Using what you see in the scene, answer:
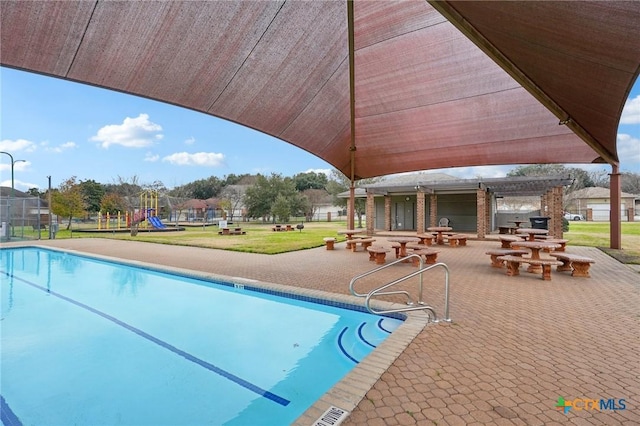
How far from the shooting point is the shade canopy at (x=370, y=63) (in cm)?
398

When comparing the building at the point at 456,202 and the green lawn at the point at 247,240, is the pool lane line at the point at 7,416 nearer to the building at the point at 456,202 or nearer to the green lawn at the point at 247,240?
the green lawn at the point at 247,240

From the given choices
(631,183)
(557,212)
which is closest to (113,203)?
(557,212)

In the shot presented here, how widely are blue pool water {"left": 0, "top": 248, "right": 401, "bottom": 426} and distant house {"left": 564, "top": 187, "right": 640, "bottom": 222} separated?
1690 inches

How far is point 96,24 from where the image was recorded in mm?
4258

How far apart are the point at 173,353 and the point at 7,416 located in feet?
5.68

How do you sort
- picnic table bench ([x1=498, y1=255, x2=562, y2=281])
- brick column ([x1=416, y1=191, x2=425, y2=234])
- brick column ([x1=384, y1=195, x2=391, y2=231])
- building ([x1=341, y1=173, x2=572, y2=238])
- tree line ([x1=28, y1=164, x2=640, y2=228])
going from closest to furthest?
picnic table bench ([x1=498, y1=255, x2=562, y2=281]), building ([x1=341, y1=173, x2=572, y2=238]), brick column ([x1=416, y1=191, x2=425, y2=234]), brick column ([x1=384, y1=195, x2=391, y2=231]), tree line ([x1=28, y1=164, x2=640, y2=228])

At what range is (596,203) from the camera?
43281 millimetres

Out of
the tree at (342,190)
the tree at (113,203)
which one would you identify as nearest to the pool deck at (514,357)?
the tree at (342,190)

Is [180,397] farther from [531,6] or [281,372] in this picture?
[531,6]

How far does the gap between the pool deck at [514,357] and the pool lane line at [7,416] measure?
3008 millimetres

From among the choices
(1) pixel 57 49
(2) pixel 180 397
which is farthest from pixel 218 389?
(1) pixel 57 49

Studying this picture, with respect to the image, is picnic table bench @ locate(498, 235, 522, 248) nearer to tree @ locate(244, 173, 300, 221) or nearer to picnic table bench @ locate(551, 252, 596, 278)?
picnic table bench @ locate(551, 252, 596, 278)

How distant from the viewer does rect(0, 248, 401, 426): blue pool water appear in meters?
3.45

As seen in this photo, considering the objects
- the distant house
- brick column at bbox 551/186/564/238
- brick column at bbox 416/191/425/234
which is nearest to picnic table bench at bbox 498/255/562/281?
brick column at bbox 551/186/564/238
